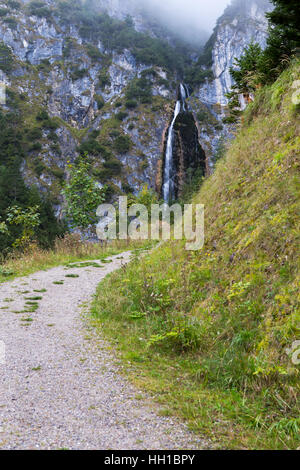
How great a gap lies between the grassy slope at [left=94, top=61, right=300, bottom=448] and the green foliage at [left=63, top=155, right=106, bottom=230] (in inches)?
325

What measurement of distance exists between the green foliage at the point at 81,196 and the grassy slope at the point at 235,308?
27.1ft

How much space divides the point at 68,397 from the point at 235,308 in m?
2.36

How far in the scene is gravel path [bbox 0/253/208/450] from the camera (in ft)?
7.53

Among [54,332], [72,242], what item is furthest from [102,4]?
[54,332]

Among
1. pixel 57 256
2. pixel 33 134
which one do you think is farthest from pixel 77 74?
pixel 57 256

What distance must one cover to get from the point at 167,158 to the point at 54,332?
60185mm

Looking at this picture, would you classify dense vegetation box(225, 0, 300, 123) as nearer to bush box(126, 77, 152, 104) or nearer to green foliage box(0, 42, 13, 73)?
bush box(126, 77, 152, 104)

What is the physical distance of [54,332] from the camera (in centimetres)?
475

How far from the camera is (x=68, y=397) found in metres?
2.88

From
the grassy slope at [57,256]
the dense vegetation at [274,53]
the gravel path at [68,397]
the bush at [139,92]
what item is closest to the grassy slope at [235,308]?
the gravel path at [68,397]

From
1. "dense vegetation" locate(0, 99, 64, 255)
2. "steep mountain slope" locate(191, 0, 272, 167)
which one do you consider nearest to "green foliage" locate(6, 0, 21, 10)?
"dense vegetation" locate(0, 99, 64, 255)

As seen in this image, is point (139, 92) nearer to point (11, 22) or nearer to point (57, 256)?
point (11, 22)

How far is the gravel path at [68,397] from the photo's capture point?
2295 millimetres
